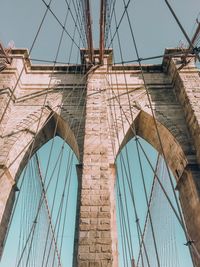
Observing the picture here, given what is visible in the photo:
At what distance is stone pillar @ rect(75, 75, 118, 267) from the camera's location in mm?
3830

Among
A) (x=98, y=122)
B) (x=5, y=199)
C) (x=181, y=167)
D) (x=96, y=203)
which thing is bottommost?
(x=96, y=203)

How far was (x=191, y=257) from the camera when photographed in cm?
574

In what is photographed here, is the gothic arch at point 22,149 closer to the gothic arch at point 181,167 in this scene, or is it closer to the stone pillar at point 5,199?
the stone pillar at point 5,199

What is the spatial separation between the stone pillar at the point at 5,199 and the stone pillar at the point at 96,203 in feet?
7.79

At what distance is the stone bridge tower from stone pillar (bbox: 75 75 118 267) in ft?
0.06

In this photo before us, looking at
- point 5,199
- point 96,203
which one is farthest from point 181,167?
point 5,199

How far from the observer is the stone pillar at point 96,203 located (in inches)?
151

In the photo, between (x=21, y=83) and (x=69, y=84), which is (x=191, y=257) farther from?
(x=21, y=83)

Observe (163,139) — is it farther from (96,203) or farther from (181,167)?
(96,203)

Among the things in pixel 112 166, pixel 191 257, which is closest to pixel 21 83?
pixel 112 166

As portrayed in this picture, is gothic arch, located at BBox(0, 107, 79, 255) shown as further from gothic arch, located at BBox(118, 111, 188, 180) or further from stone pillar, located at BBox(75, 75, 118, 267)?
gothic arch, located at BBox(118, 111, 188, 180)

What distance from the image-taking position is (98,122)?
631cm

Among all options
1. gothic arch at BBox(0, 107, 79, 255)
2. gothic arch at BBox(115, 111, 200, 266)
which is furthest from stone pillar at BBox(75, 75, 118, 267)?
gothic arch at BBox(115, 111, 200, 266)

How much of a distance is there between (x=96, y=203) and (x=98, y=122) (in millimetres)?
2394
